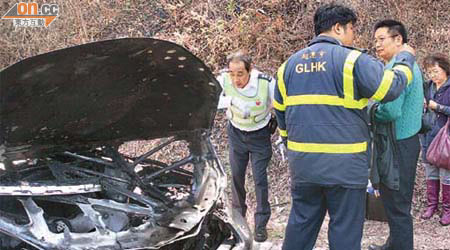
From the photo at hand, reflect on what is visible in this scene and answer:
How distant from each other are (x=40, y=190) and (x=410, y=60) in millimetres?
2448

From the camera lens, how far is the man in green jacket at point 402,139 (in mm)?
3594

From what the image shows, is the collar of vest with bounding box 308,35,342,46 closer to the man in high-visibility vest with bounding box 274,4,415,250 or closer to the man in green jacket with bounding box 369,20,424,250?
the man in high-visibility vest with bounding box 274,4,415,250

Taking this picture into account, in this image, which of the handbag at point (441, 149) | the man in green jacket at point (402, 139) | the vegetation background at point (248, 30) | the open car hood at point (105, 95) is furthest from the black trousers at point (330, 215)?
the handbag at point (441, 149)

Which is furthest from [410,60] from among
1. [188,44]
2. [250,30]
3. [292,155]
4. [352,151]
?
[188,44]

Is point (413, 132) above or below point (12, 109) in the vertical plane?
below

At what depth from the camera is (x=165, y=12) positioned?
31.4 feet

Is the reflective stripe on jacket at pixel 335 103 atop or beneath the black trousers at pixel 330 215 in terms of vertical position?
atop

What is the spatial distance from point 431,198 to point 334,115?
245 cm

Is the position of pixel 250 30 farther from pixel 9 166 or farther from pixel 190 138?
pixel 9 166

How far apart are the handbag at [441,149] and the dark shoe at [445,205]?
26 cm

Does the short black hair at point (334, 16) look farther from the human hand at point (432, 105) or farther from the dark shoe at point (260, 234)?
the dark shoe at point (260, 234)

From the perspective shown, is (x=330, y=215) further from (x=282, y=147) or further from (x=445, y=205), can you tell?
(x=445, y=205)

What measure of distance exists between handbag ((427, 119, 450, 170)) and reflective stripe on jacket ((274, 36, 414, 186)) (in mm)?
1698

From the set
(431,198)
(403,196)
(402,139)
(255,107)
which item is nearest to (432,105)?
(431,198)
